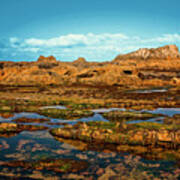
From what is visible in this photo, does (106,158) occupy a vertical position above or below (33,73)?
below

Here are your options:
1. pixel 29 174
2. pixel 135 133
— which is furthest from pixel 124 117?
pixel 29 174

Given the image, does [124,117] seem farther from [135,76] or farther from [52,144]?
[135,76]

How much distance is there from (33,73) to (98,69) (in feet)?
140

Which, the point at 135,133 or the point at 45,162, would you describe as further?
the point at 135,133

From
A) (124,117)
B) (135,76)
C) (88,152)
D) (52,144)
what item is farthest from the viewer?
(135,76)

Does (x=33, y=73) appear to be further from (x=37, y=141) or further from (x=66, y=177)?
(x=66, y=177)

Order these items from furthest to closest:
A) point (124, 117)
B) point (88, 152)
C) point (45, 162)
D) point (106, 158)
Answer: point (124, 117) < point (88, 152) < point (106, 158) < point (45, 162)

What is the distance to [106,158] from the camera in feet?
62.4

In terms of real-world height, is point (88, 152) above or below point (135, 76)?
below

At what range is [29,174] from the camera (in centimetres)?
1586

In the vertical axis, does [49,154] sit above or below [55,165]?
above

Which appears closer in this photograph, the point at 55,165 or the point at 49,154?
the point at 55,165

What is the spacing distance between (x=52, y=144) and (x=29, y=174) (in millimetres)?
6596

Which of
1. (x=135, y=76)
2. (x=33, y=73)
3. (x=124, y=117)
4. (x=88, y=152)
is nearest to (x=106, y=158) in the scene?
(x=88, y=152)
